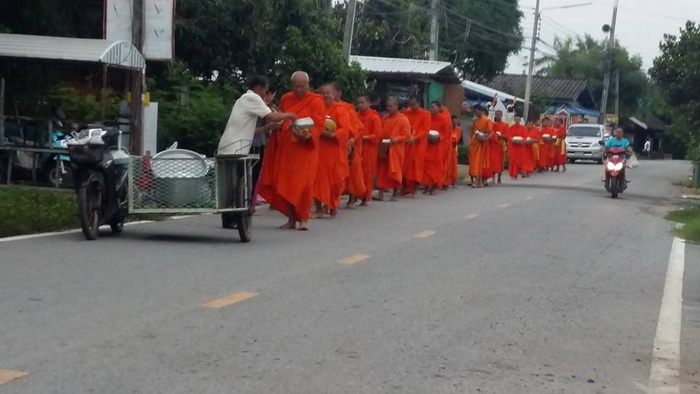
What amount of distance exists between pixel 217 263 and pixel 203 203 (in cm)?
186

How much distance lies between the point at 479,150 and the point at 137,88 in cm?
998

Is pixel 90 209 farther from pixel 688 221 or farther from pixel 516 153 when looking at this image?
pixel 516 153

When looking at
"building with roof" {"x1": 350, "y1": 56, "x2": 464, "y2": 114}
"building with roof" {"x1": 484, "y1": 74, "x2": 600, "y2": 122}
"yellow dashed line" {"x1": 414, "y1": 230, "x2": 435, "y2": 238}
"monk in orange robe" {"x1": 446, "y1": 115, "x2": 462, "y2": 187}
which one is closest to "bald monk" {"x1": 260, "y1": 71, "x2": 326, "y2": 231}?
"yellow dashed line" {"x1": 414, "y1": 230, "x2": 435, "y2": 238}

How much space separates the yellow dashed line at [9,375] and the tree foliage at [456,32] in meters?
48.8

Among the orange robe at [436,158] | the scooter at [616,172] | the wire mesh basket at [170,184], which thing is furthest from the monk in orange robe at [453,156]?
the wire mesh basket at [170,184]

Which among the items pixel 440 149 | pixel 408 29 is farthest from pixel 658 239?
pixel 408 29

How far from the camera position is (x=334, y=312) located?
9.08 meters

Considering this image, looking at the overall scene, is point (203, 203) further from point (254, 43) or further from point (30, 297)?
point (254, 43)

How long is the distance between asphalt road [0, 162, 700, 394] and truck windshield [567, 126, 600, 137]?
37.5 m

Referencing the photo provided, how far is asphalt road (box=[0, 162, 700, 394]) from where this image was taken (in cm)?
698

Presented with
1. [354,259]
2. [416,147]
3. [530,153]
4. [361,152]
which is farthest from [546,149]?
[354,259]

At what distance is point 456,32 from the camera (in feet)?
214

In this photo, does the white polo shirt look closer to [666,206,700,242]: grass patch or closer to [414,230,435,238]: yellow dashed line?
[414,230,435,238]: yellow dashed line

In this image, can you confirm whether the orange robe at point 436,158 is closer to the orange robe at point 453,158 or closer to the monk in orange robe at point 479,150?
the orange robe at point 453,158
